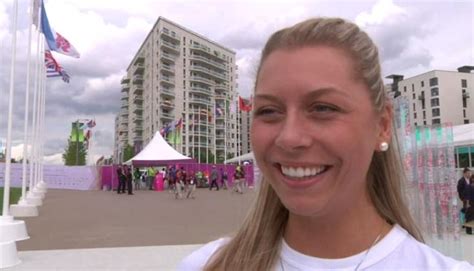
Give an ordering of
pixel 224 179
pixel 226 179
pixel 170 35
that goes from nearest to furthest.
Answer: pixel 224 179 → pixel 226 179 → pixel 170 35

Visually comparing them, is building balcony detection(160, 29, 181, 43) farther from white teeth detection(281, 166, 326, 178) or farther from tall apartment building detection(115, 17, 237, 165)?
white teeth detection(281, 166, 326, 178)

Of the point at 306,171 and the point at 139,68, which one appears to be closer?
the point at 306,171

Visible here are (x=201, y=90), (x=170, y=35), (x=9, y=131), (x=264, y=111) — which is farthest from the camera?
(x=201, y=90)

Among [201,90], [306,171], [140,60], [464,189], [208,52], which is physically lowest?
[464,189]

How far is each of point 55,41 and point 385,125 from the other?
48.2ft

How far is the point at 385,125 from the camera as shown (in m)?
1.33

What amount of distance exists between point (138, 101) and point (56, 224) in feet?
297

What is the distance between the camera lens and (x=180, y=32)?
3506 inches

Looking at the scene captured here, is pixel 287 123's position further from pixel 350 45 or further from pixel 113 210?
pixel 113 210

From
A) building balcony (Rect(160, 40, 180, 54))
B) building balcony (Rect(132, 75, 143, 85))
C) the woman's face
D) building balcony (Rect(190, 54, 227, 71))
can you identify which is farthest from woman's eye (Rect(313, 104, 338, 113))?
building balcony (Rect(132, 75, 143, 85))

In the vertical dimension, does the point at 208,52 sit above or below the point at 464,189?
Answer: above

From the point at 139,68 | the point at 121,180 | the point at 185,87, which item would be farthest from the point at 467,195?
the point at 139,68

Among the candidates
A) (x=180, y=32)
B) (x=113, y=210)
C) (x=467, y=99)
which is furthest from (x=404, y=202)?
(x=467, y=99)

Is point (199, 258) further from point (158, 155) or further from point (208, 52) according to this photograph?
point (208, 52)
